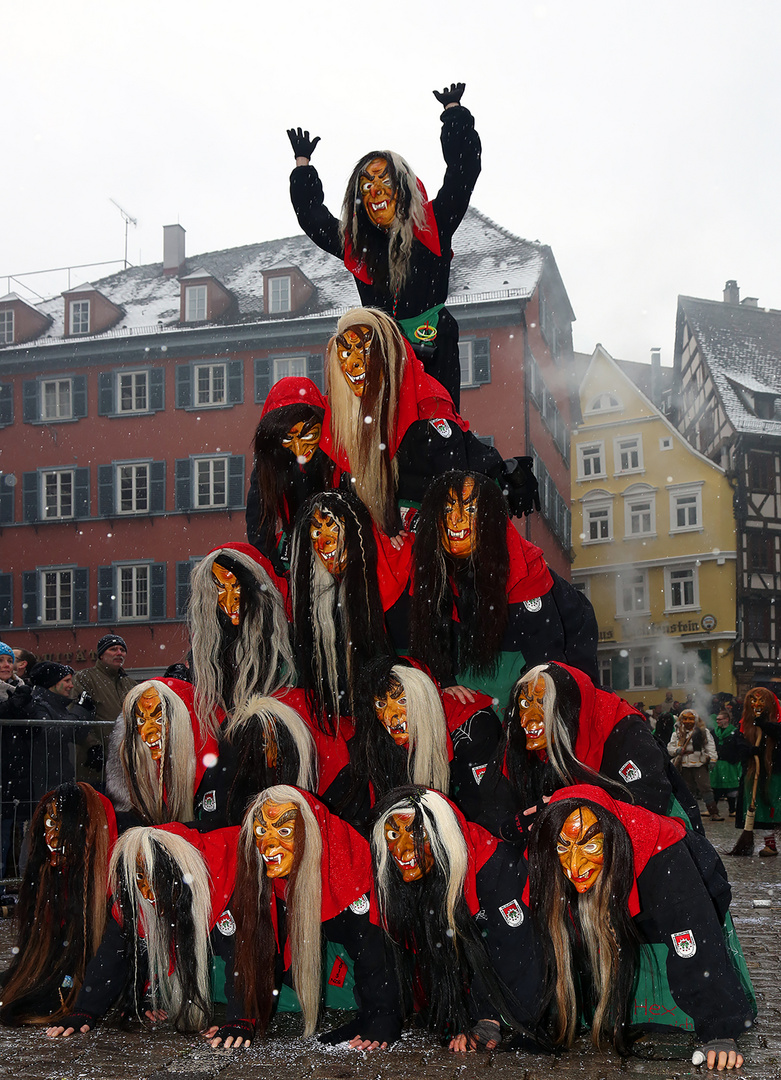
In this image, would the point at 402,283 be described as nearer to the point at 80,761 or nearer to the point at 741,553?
the point at 80,761

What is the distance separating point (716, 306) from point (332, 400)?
131 ft

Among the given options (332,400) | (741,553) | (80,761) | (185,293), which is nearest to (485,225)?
(185,293)

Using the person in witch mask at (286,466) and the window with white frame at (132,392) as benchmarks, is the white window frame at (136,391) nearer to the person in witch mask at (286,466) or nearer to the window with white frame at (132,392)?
the window with white frame at (132,392)

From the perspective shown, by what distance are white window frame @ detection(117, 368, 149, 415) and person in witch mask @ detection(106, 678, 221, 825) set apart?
86.4 feet

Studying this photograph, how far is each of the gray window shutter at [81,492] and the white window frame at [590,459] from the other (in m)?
17.3

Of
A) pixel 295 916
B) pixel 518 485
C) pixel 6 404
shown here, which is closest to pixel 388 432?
pixel 518 485

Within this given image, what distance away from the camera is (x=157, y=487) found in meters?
30.4

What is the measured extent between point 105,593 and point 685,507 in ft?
60.7

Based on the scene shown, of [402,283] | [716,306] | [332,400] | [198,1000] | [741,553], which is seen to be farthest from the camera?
[716,306]

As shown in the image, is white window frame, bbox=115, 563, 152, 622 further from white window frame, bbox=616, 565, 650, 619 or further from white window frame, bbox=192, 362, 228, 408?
white window frame, bbox=616, 565, 650, 619

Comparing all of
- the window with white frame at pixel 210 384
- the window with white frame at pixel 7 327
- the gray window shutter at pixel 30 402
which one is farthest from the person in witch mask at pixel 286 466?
the window with white frame at pixel 7 327

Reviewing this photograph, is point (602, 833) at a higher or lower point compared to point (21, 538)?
lower

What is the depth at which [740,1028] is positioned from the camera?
14.1ft

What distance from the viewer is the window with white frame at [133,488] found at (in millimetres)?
30500
